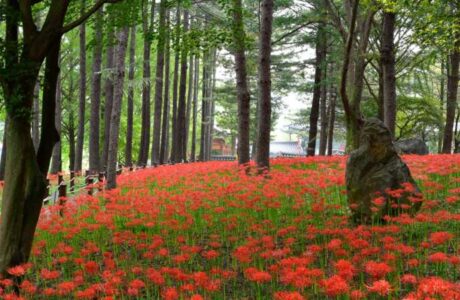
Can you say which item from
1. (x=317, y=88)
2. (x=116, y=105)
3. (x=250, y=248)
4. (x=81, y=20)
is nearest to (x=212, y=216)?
(x=250, y=248)

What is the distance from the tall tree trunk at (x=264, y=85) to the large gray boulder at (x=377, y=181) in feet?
17.7

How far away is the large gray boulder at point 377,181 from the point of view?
710cm

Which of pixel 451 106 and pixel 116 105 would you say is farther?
pixel 451 106

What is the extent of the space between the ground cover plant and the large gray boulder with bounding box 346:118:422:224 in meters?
0.31

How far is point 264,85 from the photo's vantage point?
13.3m

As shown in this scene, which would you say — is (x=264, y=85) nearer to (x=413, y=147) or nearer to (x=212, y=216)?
(x=212, y=216)

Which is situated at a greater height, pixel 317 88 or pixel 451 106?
pixel 317 88

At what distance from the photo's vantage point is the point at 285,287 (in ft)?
16.8

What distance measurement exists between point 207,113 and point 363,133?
33193mm

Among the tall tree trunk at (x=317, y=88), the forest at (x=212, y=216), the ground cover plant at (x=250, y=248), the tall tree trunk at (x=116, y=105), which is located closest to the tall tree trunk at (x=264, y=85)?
the forest at (x=212, y=216)

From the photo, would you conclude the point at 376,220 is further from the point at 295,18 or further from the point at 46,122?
the point at 295,18

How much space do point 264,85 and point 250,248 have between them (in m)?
8.44

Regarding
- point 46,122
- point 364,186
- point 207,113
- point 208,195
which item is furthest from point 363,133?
point 207,113

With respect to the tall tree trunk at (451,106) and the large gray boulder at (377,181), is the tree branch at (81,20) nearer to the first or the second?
the large gray boulder at (377,181)
